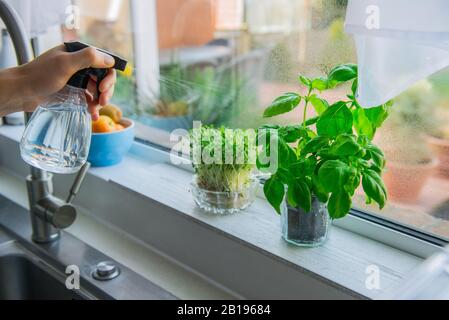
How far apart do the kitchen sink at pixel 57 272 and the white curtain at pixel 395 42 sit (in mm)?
549

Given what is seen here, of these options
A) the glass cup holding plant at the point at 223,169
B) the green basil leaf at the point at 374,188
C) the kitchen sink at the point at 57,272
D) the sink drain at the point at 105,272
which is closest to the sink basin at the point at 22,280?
the kitchen sink at the point at 57,272

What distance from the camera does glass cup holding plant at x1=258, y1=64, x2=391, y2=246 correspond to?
2.30 feet

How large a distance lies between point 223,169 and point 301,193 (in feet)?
0.65

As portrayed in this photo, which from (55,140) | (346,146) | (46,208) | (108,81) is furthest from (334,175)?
(46,208)

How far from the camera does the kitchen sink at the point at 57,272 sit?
37.7 inches

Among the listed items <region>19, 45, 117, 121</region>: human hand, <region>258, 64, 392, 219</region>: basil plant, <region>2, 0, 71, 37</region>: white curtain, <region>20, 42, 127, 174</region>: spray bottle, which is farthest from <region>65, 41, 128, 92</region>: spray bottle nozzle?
<region>2, 0, 71, 37</region>: white curtain

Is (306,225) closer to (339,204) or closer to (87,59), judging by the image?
(339,204)

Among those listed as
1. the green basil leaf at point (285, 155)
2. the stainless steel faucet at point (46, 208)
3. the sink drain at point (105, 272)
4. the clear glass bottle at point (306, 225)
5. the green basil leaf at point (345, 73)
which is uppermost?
the green basil leaf at point (345, 73)

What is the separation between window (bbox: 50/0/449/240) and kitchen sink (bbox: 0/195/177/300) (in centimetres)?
37

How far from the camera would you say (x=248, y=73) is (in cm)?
117

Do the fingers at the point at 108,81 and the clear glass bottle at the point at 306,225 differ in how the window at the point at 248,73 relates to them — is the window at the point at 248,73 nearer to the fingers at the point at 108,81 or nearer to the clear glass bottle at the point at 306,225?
the clear glass bottle at the point at 306,225
